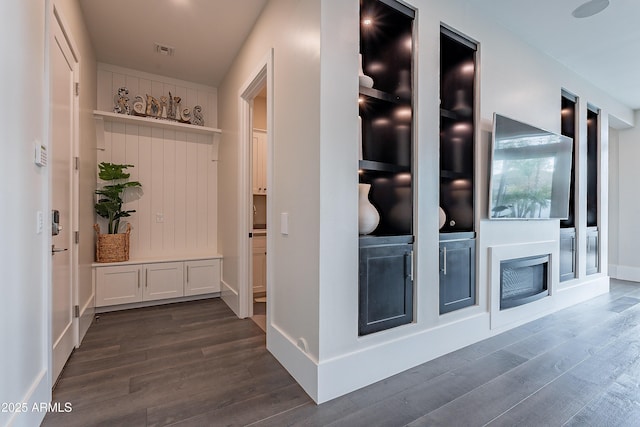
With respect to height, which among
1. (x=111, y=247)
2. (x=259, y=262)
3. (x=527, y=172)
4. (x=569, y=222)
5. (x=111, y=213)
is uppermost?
(x=527, y=172)

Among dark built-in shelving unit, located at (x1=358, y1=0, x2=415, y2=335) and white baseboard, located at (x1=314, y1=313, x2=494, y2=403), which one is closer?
white baseboard, located at (x1=314, y1=313, x2=494, y2=403)

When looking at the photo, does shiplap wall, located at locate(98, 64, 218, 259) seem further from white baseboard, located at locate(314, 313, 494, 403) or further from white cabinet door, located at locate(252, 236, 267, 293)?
white baseboard, located at locate(314, 313, 494, 403)

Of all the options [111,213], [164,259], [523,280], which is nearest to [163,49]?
[111,213]

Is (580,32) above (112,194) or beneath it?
above

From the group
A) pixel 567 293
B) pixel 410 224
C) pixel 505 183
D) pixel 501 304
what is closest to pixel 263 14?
pixel 410 224

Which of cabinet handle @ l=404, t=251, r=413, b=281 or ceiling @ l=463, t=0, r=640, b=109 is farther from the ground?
ceiling @ l=463, t=0, r=640, b=109

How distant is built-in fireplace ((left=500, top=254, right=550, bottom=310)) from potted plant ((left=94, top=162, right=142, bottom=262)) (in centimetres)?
397

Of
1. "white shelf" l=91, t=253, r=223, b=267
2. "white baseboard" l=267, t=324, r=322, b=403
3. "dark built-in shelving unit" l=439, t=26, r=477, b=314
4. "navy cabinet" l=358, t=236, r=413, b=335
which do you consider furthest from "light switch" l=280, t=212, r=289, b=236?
"white shelf" l=91, t=253, r=223, b=267

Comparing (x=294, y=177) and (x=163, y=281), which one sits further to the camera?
(x=163, y=281)

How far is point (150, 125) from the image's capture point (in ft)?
12.3

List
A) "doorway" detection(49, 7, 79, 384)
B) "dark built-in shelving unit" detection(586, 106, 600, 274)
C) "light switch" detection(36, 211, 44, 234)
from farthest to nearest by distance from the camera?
1. "dark built-in shelving unit" detection(586, 106, 600, 274)
2. "doorway" detection(49, 7, 79, 384)
3. "light switch" detection(36, 211, 44, 234)

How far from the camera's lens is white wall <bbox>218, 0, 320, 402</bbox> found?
6.09 feet

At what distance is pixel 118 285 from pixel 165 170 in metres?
1.50

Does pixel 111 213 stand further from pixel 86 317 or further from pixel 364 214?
pixel 364 214
